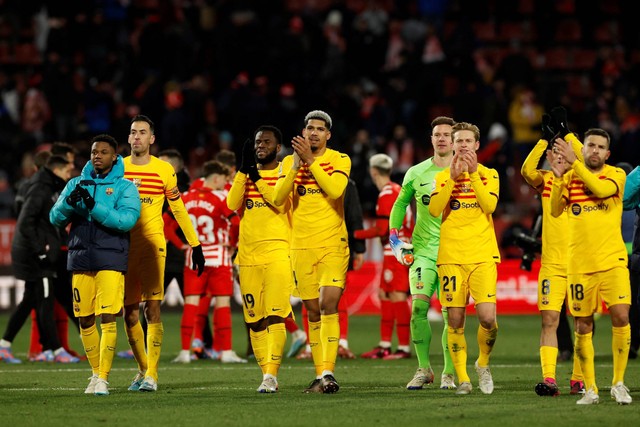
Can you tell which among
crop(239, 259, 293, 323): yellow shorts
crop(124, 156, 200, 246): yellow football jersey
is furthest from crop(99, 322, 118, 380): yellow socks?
crop(239, 259, 293, 323): yellow shorts

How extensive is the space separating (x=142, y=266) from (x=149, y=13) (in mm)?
16815

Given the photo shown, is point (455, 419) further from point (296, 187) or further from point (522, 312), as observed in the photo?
point (522, 312)

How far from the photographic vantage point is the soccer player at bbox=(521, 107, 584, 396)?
1112 cm

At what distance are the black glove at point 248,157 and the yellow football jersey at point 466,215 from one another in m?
1.68

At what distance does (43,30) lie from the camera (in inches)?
1072

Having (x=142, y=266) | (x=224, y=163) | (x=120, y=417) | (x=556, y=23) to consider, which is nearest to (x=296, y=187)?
(x=142, y=266)

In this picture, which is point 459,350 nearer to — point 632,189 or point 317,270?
point 317,270

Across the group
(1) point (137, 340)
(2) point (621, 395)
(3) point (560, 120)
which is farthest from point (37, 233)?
(2) point (621, 395)

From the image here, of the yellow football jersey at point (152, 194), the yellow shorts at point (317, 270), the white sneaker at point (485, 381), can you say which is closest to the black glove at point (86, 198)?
the yellow football jersey at point (152, 194)

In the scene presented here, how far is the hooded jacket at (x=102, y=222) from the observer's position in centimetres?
1145

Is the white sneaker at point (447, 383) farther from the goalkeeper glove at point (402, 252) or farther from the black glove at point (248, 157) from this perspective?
the black glove at point (248, 157)

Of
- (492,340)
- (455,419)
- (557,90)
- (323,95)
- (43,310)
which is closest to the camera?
(455,419)

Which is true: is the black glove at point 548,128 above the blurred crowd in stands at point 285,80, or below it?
below

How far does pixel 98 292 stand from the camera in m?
11.5
